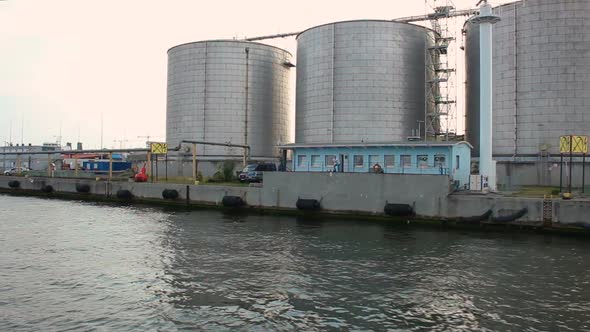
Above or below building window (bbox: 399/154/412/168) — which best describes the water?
below

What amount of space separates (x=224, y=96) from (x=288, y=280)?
5129 centimetres

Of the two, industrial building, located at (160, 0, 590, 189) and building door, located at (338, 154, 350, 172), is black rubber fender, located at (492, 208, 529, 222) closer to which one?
industrial building, located at (160, 0, 590, 189)

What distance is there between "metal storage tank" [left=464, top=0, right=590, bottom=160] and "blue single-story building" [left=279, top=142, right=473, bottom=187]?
10320 mm

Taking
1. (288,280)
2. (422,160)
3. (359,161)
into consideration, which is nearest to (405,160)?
(422,160)

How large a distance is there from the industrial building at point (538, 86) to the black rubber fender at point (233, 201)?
2352cm

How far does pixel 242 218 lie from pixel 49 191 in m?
31.5

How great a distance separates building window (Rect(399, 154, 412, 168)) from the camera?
38.0 metres

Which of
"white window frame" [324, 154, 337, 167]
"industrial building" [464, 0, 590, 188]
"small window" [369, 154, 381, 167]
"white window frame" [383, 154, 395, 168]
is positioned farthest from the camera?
"industrial building" [464, 0, 590, 188]

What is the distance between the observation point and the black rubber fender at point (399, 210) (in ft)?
108

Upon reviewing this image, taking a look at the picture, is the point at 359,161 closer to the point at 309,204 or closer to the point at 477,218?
the point at 309,204

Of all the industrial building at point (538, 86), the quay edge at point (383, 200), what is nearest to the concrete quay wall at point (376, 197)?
the quay edge at point (383, 200)

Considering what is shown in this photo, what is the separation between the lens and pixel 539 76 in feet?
153

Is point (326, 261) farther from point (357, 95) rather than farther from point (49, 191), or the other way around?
point (49, 191)

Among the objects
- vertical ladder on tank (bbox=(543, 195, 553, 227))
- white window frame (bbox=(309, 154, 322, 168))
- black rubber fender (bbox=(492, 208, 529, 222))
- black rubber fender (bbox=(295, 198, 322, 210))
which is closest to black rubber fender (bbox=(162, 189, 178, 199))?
white window frame (bbox=(309, 154, 322, 168))
